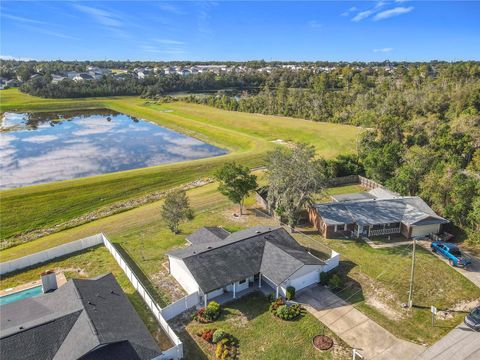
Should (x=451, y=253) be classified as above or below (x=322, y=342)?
above

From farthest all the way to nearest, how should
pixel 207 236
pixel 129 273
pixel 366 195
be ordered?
pixel 366 195 < pixel 207 236 < pixel 129 273

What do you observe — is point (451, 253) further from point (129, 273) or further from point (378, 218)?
point (129, 273)

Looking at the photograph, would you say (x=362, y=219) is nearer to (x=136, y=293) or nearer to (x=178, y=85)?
(x=136, y=293)

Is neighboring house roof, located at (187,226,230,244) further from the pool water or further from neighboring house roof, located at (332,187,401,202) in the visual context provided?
neighboring house roof, located at (332,187,401,202)

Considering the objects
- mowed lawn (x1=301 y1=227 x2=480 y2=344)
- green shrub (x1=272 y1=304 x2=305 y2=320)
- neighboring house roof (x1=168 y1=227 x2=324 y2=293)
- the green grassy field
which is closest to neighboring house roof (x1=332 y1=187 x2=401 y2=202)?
mowed lawn (x1=301 y1=227 x2=480 y2=344)

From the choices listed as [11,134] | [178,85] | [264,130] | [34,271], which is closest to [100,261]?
[34,271]

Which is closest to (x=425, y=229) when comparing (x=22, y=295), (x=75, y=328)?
(x=75, y=328)

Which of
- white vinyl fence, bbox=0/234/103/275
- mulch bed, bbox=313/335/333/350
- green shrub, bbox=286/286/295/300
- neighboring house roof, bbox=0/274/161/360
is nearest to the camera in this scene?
neighboring house roof, bbox=0/274/161/360

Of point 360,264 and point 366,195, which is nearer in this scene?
point 360,264
